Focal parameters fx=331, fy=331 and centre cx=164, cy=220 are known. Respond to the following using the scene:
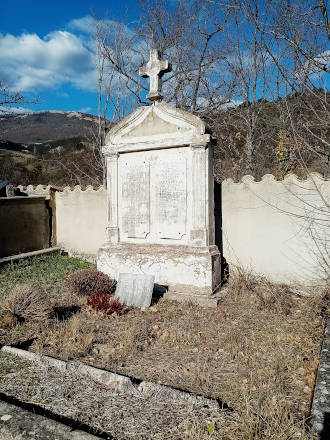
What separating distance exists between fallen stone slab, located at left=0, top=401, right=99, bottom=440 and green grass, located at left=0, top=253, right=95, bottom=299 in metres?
3.95

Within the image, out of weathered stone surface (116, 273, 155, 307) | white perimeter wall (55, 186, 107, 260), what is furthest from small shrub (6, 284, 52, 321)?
white perimeter wall (55, 186, 107, 260)

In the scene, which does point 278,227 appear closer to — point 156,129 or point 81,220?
point 156,129

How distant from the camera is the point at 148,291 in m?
5.86

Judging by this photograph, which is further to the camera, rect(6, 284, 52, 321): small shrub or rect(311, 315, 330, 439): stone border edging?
rect(6, 284, 52, 321): small shrub

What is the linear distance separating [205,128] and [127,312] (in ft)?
11.7

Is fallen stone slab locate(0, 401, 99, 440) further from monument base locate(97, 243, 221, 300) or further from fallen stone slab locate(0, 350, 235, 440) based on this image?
monument base locate(97, 243, 221, 300)

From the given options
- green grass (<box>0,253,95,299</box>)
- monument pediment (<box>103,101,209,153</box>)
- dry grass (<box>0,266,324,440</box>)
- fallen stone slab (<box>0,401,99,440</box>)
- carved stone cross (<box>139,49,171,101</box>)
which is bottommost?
dry grass (<box>0,266,324,440</box>)

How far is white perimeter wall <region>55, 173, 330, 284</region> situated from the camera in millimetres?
5973

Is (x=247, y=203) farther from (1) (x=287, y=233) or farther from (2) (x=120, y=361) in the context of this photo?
(2) (x=120, y=361)

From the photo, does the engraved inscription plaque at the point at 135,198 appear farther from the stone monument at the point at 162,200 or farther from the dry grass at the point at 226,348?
the dry grass at the point at 226,348

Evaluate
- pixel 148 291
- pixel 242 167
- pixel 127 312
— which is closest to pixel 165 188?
pixel 148 291

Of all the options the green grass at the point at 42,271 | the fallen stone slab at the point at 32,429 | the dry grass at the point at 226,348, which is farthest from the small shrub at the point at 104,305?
the fallen stone slab at the point at 32,429

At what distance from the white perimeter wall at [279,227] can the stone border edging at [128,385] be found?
149 inches

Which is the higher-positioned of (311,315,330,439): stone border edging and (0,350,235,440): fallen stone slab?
(311,315,330,439): stone border edging
